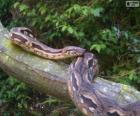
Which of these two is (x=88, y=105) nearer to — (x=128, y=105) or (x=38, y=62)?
(x=128, y=105)

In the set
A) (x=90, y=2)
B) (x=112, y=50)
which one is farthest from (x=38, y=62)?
(x=90, y=2)

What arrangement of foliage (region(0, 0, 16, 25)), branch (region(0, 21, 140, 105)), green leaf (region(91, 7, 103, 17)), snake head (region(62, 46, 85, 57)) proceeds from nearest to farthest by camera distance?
1. branch (region(0, 21, 140, 105))
2. snake head (region(62, 46, 85, 57))
3. green leaf (region(91, 7, 103, 17))
4. foliage (region(0, 0, 16, 25))

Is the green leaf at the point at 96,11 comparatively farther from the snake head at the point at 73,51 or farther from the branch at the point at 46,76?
the branch at the point at 46,76

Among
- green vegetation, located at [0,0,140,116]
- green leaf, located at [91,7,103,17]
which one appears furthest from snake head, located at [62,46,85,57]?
green leaf, located at [91,7,103,17]

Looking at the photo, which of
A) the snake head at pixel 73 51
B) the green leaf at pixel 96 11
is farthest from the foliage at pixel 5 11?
the snake head at pixel 73 51

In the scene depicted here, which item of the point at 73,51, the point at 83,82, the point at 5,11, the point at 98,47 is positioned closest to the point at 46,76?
the point at 83,82

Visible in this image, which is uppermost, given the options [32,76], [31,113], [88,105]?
[32,76]

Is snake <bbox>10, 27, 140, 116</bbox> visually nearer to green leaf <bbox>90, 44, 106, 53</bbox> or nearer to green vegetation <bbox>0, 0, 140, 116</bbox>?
green leaf <bbox>90, 44, 106, 53</bbox>
